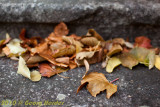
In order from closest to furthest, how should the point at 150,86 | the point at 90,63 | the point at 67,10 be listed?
the point at 150,86 → the point at 90,63 → the point at 67,10

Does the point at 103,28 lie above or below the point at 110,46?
above

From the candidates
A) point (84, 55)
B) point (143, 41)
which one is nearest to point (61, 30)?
point (84, 55)

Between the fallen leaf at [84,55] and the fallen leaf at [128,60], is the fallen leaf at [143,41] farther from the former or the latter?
the fallen leaf at [84,55]

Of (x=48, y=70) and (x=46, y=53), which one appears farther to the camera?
(x=46, y=53)

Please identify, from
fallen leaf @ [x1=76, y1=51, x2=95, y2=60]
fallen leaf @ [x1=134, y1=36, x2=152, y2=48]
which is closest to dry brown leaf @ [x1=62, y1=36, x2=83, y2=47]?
fallen leaf @ [x1=76, y1=51, x2=95, y2=60]

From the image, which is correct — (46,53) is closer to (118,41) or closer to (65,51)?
(65,51)

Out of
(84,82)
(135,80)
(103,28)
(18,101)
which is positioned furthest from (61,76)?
(103,28)

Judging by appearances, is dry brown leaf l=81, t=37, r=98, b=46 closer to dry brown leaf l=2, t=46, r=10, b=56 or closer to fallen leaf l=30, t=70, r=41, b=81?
fallen leaf l=30, t=70, r=41, b=81

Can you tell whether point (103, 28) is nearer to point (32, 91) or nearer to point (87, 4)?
point (87, 4)
